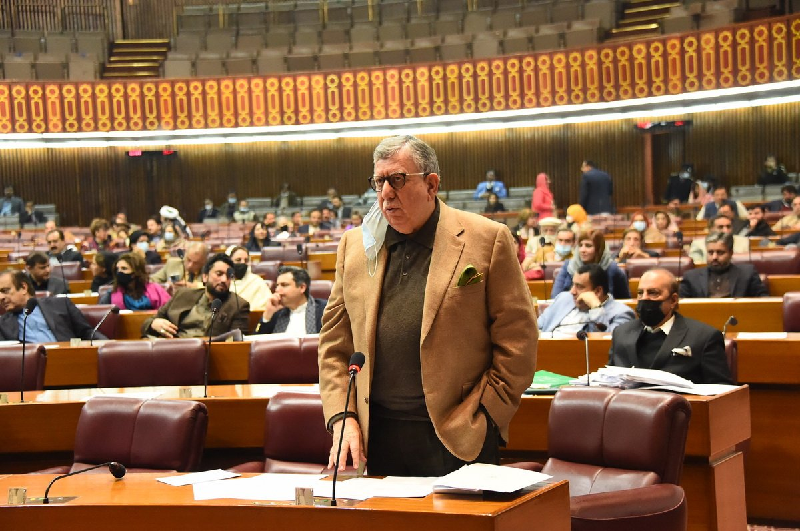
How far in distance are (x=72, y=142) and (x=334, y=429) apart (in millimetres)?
16532

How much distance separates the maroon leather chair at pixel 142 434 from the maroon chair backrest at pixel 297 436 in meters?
0.23

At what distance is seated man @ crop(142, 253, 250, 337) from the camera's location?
6008 millimetres

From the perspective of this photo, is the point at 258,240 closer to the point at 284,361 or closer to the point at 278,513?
the point at 284,361

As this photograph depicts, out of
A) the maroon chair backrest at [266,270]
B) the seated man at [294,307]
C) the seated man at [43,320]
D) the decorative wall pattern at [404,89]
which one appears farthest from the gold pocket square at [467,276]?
the decorative wall pattern at [404,89]

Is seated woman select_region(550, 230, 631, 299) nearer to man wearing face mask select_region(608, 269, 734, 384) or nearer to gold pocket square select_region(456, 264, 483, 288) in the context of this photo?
man wearing face mask select_region(608, 269, 734, 384)

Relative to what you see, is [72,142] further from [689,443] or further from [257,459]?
[689,443]

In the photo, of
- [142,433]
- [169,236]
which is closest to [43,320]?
[142,433]

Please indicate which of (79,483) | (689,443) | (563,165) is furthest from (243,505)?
(563,165)

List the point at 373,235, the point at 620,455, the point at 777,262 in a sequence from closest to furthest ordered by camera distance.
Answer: the point at 373,235
the point at 620,455
the point at 777,262

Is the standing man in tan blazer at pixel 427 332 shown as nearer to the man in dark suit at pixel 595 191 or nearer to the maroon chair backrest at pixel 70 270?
the maroon chair backrest at pixel 70 270

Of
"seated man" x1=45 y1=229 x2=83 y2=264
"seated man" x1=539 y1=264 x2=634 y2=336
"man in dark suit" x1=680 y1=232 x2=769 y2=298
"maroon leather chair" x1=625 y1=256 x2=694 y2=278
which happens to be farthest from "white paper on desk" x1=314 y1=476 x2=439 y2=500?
"seated man" x1=45 y1=229 x2=83 y2=264

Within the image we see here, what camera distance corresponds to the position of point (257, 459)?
4043 millimetres

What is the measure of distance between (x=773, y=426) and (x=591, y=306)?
50.6 inches

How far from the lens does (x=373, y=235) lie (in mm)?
2518
